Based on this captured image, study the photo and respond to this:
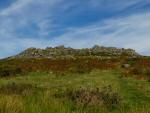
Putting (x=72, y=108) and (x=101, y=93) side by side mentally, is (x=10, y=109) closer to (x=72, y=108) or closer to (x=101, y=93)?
(x=72, y=108)

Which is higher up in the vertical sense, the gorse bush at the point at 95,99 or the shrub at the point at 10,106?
the shrub at the point at 10,106

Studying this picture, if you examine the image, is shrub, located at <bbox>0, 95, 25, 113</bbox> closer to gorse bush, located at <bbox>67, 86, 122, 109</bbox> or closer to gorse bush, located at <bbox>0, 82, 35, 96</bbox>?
gorse bush, located at <bbox>67, 86, 122, 109</bbox>

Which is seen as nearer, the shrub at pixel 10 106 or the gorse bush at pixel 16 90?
the shrub at pixel 10 106

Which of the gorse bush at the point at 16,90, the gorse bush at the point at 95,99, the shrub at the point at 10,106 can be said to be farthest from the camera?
the gorse bush at the point at 16,90

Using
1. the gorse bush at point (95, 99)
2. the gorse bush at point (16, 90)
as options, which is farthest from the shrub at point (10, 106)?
the gorse bush at point (16, 90)

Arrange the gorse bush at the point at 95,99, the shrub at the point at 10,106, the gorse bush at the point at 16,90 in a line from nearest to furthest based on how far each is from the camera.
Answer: the shrub at the point at 10,106, the gorse bush at the point at 95,99, the gorse bush at the point at 16,90

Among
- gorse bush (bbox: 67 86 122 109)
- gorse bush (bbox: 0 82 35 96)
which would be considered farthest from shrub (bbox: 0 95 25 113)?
gorse bush (bbox: 0 82 35 96)

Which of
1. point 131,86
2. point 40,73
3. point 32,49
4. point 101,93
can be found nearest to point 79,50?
point 32,49

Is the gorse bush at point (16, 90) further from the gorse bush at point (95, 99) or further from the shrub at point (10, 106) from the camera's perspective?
the shrub at point (10, 106)

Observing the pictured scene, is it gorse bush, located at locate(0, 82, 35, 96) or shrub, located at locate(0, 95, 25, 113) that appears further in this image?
gorse bush, located at locate(0, 82, 35, 96)

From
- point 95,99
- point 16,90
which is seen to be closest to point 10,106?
point 95,99

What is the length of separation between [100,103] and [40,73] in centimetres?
2453

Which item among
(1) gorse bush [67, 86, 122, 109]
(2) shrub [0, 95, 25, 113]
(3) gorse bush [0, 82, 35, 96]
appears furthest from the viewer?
(3) gorse bush [0, 82, 35, 96]

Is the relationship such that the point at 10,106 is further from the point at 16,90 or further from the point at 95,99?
the point at 16,90
